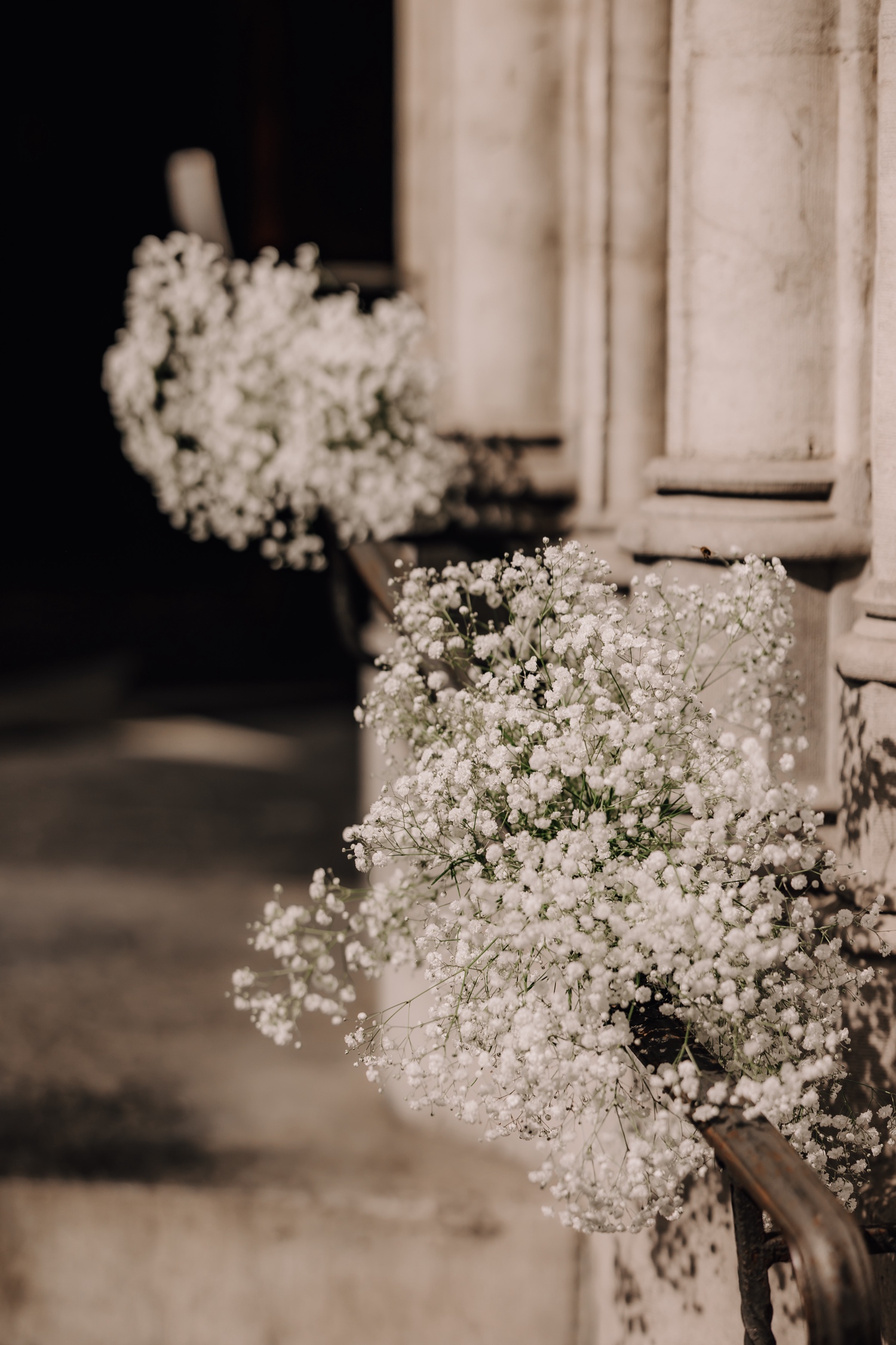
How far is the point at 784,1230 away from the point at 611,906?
1.42 feet

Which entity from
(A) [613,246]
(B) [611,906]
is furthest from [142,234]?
(B) [611,906]

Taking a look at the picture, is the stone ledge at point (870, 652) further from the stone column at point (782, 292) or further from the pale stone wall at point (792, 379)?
the stone column at point (782, 292)

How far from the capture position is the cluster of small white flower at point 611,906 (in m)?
1.82

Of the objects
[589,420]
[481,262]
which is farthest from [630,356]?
[481,262]

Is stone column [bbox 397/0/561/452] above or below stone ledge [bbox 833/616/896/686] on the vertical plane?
above

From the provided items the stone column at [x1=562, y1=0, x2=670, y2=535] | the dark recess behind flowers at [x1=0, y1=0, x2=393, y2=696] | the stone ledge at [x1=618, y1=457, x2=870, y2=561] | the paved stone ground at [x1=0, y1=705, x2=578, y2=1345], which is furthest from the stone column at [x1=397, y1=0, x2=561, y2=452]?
the dark recess behind flowers at [x1=0, y1=0, x2=393, y2=696]

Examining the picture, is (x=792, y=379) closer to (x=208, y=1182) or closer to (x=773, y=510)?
(x=773, y=510)

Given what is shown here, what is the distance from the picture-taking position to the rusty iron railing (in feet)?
5.31

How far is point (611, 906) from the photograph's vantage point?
1.85m

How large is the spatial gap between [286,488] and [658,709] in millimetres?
1936

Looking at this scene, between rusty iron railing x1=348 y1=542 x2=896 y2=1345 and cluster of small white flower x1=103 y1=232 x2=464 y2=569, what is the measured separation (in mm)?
1893

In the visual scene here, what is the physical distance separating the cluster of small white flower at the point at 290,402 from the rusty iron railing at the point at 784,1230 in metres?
1.89

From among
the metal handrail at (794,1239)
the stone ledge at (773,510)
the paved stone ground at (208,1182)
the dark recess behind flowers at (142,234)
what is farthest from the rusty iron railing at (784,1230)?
the dark recess behind flowers at (142,234)

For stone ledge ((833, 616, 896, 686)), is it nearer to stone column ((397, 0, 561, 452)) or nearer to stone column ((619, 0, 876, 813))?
stone column ((619, 0, 876, 813))
